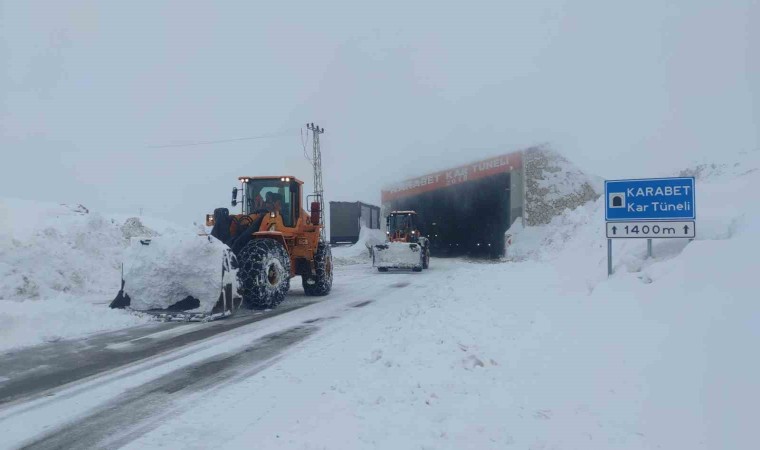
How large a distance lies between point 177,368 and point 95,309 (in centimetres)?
410

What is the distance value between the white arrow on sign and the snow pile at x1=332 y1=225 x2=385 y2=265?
862 inches

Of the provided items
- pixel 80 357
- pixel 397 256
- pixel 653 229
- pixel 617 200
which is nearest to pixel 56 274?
pixel 80 357

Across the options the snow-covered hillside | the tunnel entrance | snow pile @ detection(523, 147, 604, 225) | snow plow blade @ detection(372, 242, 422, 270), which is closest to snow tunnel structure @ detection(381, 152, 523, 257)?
the tunnel entrance

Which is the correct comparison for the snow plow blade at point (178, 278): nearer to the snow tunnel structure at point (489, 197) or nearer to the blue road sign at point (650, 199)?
the blue road sign at point (650, 199)

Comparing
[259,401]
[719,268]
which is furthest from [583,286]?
[259,401]

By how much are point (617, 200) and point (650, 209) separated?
0.52 metres

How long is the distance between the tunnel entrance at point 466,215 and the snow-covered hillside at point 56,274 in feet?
74.4

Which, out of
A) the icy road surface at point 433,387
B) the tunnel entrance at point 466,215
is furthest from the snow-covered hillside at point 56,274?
the tunnel entrance at point 466,215

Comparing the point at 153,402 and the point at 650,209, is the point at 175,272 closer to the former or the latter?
the point at 153,402

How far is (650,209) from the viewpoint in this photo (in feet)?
27.0

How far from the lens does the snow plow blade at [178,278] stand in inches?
370

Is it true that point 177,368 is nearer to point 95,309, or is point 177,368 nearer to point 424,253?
point 95,309

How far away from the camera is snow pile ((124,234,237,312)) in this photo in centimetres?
938

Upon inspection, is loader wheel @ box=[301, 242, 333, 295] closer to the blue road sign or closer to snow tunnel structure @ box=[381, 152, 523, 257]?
the blue road sign
